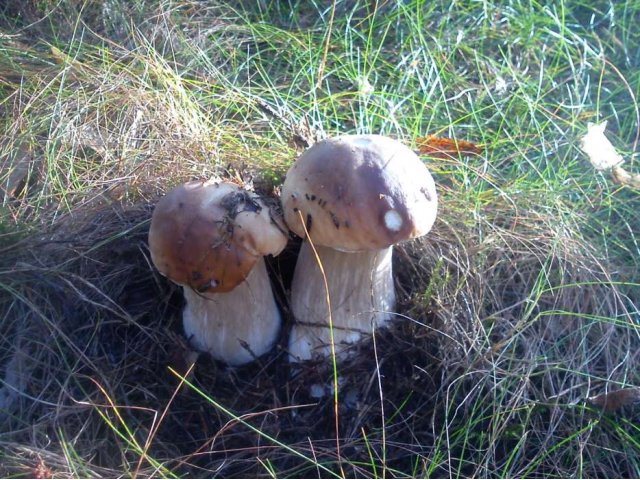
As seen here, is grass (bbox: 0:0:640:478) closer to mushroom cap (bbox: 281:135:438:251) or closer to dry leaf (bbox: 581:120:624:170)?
dry leaf (bbox: 581:120:624:170)

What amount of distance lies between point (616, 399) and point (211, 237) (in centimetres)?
108

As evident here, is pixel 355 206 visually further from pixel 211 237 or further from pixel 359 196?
pixel 211 237

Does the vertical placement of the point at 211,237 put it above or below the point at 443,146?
above

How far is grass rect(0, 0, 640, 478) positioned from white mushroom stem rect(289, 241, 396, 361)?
5 centimetres

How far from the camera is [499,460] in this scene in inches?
67.4

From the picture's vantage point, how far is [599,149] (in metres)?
2.50

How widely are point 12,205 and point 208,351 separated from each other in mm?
866

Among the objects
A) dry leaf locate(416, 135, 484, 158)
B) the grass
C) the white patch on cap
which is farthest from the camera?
dry leaf locate(416, 135, 484, 158)

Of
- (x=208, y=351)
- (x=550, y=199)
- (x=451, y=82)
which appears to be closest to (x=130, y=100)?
(x=208, y=351)

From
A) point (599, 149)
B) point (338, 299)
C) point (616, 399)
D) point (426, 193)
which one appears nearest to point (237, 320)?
point (338, 299)

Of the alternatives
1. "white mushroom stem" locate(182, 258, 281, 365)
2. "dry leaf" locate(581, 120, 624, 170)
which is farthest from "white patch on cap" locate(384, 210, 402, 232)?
"dry leaf" locate(581, 120, 624, 170)

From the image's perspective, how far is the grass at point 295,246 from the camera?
1.72 meters

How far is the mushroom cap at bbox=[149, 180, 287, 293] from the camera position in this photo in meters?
1.62

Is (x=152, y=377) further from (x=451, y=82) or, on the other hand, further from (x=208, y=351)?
(x=451, y=82)
